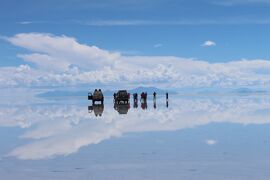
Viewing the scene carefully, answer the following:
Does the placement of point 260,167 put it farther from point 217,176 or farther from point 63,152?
point 63,152

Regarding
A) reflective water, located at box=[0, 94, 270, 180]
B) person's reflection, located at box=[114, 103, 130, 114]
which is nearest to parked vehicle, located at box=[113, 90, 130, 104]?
person's reflection, located at box=[114, 103, 130, 114]

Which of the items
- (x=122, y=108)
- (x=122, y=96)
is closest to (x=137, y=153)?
(x=122, y=108)

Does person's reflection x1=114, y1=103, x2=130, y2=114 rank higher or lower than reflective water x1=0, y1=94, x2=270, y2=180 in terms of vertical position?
higher

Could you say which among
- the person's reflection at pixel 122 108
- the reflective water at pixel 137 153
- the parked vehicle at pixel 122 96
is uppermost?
the parked vehicle at pixel 122 96

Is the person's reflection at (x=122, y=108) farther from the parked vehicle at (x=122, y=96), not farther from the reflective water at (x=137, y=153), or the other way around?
the reflective water at (x=137, y=153)

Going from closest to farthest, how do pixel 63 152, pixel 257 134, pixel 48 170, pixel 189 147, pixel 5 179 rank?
pixel 5 179
pixel 48 170
pixel 63 152
pixel 189 147
pixel 257 134

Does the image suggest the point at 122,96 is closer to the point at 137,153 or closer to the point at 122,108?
the point at 122,108

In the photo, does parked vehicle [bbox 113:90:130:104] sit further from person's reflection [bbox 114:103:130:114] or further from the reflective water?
the reflective water

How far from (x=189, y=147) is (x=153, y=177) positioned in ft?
22.2

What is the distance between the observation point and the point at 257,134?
2630cm

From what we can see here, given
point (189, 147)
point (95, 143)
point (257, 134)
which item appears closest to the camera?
point (189, 147)

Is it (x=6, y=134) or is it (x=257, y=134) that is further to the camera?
(x=6, y=134)

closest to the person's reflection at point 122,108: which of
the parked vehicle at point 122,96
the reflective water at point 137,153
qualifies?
the parked vehicle at point 122,96

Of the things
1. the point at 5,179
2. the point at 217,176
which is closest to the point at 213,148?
the point at 217,176
